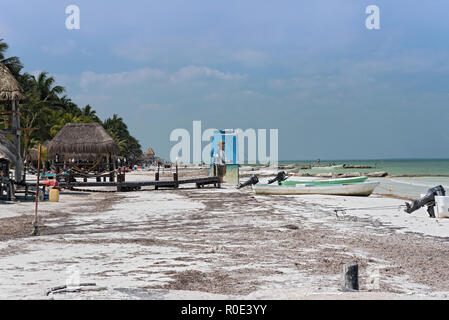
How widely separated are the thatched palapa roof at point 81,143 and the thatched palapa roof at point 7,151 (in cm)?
1183

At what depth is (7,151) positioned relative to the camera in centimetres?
1941

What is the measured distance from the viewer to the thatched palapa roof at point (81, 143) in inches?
1292

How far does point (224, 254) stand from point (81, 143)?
26788 mm

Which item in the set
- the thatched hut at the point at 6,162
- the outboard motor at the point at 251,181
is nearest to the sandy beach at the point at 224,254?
the thatched hut at the point at 6,162

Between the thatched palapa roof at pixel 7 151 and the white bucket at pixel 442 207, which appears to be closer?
the white bucket at pixel 442 207

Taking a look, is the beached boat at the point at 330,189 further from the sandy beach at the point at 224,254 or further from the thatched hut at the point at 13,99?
the thatched hut at the point at 13,99

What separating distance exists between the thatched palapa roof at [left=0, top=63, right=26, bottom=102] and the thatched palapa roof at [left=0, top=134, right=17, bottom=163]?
181cm

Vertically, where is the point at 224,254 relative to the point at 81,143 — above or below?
Answer: below

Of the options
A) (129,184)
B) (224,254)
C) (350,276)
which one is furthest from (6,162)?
(350,276)

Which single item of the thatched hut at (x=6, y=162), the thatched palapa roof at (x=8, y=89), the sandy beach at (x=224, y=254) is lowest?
the sandy beach at (x=224, y=254)

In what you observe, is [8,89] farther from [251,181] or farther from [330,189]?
[330,189]

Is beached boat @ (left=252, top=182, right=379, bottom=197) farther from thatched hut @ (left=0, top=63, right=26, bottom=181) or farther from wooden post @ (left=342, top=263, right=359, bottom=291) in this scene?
wooden post @ (left=342, top=263, right=359, bottom=291)

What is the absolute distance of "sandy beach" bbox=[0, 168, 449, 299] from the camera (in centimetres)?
594
